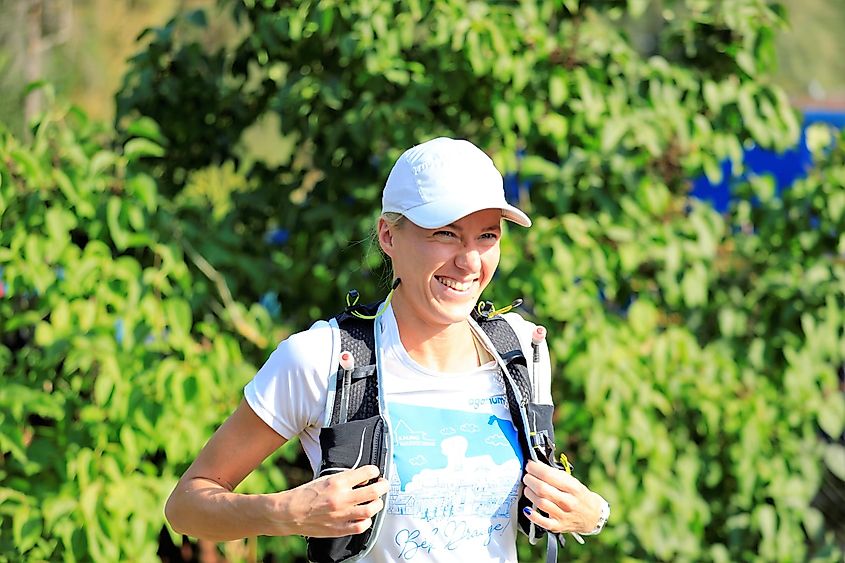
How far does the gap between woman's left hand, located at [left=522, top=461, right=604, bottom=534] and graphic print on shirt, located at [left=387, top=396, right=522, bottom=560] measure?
58 millimetres

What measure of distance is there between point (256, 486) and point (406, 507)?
1642mm

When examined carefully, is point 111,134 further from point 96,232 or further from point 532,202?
point 532,202

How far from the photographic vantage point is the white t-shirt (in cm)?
185

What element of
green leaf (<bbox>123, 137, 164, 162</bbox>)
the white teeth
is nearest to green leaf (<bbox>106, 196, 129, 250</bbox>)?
green leaf (<bbox>123, 137, 164, 162</bbox>)

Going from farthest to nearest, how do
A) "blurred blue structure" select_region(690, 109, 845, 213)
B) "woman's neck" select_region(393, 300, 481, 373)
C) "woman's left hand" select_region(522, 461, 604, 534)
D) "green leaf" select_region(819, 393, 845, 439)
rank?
"blurred blue structure" select_region(690, 109, 845, 213) < "green leaf" select_region(819, 393, 845, 439) < "woman's neck" select_region(393, 300, 481, 373) < "woman's left hand" select_region(522, 461, 604, 534)

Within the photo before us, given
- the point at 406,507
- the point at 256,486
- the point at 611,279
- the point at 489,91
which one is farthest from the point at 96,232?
the point at 406,507

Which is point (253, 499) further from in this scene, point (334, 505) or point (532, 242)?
point (532, 242)

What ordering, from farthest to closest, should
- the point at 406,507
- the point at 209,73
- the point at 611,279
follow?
the point at 209,73
the point at 611,279
the point at 406,507

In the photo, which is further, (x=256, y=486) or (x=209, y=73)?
(x=209, y=73)

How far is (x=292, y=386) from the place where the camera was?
189cm

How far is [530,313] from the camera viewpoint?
3.67 meters

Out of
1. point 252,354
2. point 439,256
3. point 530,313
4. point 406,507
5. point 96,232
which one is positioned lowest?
point 252,354

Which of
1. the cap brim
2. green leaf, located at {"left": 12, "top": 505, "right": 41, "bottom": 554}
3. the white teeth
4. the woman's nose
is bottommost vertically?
green leaf, located at {"left": 12, "top": 505, "right": 41, "bottom": 554}

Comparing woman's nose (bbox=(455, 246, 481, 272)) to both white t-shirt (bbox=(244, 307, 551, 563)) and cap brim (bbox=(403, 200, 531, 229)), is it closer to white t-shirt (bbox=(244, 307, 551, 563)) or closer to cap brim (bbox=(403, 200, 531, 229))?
cap brim (bbox=(403, 200, 531, 229))
